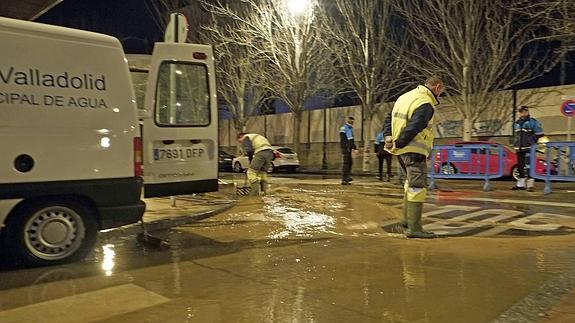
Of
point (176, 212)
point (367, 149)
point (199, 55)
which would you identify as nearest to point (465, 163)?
point (176, 212)

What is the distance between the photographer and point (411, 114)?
265 inches

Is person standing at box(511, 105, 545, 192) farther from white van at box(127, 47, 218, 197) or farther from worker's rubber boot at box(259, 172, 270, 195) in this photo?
white van at box(127, 47, 218, 197)

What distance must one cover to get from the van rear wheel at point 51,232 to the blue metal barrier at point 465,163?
31.0ft

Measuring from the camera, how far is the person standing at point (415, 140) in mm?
6586

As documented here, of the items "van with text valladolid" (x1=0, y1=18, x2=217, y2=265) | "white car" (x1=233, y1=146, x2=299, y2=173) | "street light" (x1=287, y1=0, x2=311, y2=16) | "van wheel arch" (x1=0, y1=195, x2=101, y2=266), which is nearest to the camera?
"van with text valladolid" (x1=0, y1=18, x2=217, y2=265)

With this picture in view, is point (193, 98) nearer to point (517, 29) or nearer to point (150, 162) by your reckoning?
point (150, 162)

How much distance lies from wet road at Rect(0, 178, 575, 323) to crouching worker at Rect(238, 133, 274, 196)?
9.69 ft

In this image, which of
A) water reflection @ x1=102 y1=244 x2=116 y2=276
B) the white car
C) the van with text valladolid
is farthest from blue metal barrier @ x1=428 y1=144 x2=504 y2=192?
the white car

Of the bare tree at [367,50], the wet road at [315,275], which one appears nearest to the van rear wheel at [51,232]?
the wet road at [315,275]

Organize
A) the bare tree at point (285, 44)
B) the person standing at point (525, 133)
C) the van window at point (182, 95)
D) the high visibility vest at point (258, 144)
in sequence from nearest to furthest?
the van window at point (182, 95) < the high visibility vest at point (258, 144) < the person standing at point (525, 133) < the bare tree at point (285, 44)

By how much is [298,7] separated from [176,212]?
14.9 m

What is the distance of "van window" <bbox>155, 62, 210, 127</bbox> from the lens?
669cm

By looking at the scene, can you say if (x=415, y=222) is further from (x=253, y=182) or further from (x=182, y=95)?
(x=253, y=182)

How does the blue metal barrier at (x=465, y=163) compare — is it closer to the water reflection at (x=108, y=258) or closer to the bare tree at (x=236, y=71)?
the water reflection at (x=108, y=258)
